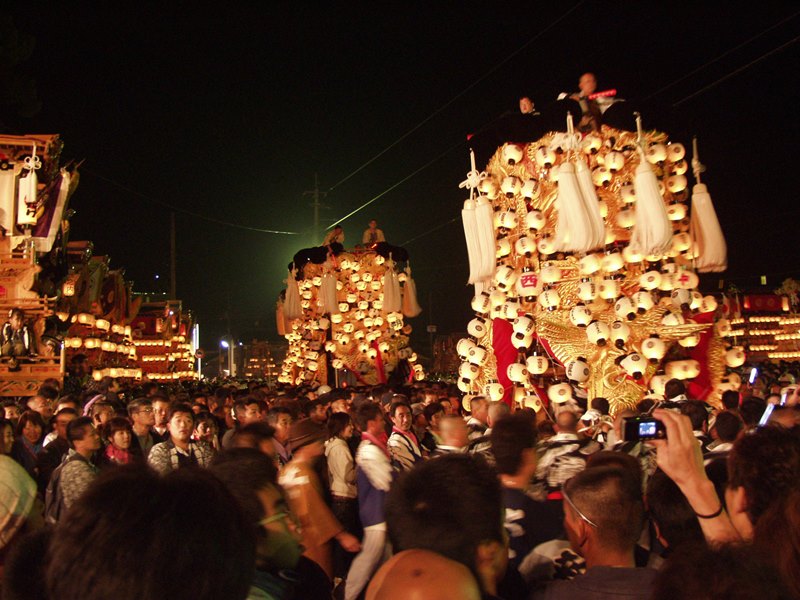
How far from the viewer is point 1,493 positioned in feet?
8.79

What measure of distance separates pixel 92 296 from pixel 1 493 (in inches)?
962

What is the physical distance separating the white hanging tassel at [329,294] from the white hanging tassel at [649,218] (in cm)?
1470

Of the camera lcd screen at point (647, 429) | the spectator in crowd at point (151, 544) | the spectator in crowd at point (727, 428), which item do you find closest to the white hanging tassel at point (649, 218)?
the spectator in crowd at point (727, 428)

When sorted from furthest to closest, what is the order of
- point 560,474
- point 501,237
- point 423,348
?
point 423,348, point 501,237, point 560,474

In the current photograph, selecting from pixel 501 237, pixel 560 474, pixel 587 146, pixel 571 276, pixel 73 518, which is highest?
pixel 587 146

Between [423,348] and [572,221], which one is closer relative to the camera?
[572,221]

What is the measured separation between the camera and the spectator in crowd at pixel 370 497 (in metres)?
4.65

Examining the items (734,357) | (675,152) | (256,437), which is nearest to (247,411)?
(256,437)

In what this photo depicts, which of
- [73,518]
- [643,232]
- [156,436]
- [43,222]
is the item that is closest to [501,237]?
[643,232]

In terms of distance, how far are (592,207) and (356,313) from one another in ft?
49.7

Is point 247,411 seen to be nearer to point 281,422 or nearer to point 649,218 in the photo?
point 281,422

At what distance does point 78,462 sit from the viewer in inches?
195

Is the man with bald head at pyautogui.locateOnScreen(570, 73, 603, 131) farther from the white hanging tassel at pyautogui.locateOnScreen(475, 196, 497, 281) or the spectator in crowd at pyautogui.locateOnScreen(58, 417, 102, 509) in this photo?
the spectator in crowd at pyautogui.locateOnScreen(58, 417, 102, 509)

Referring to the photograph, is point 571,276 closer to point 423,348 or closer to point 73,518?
point 73,518
